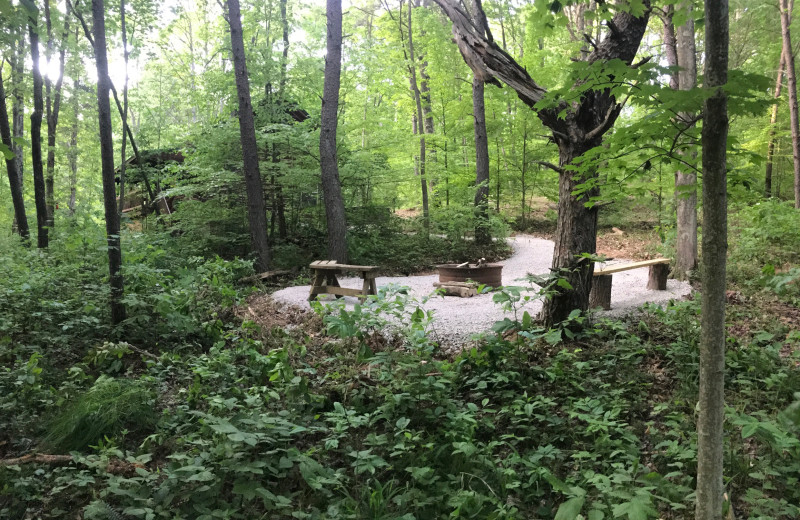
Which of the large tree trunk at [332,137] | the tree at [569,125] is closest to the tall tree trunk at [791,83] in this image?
the tree at [569,125]

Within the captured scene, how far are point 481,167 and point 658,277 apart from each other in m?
6.78

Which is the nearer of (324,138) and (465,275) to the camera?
(465,275)

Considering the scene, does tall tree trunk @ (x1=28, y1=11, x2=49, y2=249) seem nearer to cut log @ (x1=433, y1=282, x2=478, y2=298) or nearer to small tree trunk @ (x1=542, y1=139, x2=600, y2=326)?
cut log @ (x1=433, y1=282, x2=478, y2=298)

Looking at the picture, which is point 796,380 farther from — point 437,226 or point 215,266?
point 437,226

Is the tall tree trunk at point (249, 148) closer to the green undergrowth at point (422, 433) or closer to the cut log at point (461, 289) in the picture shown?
the cut log at point (461, 289)

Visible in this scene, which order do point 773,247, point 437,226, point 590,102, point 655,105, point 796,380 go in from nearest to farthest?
point 655,105
point 796,380
point 590,102
point 773,247
point 437,226

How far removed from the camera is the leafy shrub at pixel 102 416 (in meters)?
3.49

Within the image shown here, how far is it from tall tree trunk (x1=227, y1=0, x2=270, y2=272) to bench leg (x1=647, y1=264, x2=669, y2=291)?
7995 mm

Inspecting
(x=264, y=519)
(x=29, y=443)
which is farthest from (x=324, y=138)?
(x=264, y=519)

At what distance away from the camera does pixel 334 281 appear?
8906 mm

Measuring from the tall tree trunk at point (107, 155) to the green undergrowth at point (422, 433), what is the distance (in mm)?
917

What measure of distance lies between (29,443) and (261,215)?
799cm

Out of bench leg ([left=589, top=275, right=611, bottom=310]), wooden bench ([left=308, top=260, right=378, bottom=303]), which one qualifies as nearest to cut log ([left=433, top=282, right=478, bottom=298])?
wooden bench ([left=308, top=260, right=378, bottom=303])

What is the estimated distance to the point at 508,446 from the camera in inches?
143
